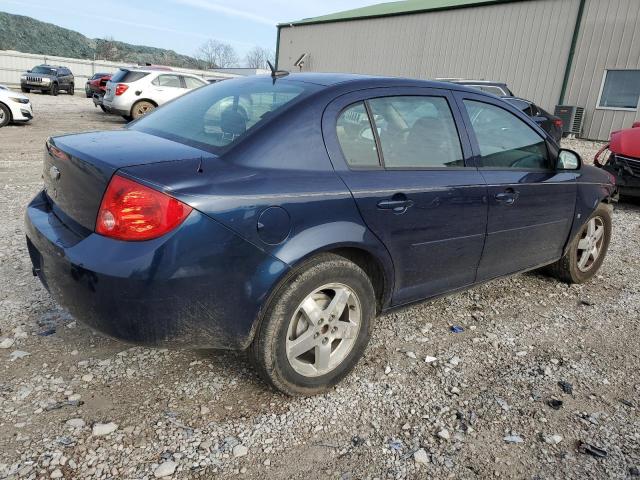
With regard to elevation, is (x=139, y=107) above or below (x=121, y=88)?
below

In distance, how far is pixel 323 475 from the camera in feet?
6.84

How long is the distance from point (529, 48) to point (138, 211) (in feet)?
64.4

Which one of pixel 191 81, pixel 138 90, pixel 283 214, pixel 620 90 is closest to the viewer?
pixel 283 214

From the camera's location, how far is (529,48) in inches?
720

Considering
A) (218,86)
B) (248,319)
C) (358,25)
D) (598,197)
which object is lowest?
(248,319)

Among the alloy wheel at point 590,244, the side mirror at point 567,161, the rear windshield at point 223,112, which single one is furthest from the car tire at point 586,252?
the rear windshield at point 223,112

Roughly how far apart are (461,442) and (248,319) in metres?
1.15

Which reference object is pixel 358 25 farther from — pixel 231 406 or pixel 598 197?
pixel 231 406

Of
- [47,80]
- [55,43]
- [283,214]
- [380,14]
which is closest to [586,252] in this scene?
[283,214]

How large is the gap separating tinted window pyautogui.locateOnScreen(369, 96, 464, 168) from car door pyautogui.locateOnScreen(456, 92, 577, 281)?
185 mm

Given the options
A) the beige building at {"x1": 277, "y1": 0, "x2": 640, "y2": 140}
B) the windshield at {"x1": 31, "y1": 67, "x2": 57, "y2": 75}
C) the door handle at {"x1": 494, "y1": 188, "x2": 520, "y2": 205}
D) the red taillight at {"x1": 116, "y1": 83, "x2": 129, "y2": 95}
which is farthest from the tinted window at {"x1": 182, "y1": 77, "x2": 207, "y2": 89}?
the windshield at {"x1": 31, "y1": 67, "x2": 57, "y2": 75}

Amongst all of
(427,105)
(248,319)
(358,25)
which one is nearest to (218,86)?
(427,105)

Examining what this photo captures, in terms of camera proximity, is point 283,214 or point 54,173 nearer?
point 283,214

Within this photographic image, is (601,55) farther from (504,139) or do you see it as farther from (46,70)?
(46,70)
